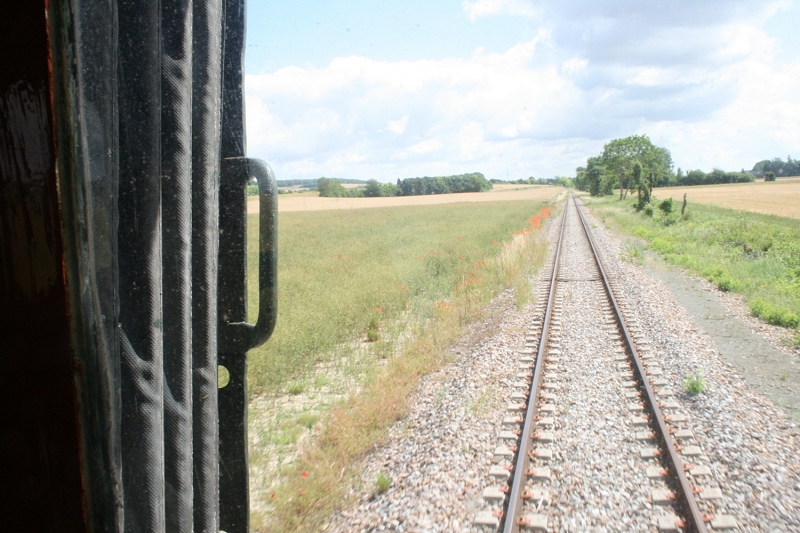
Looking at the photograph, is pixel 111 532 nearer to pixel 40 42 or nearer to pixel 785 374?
pixel 40 42

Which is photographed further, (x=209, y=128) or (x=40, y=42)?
(x=209, y=128)

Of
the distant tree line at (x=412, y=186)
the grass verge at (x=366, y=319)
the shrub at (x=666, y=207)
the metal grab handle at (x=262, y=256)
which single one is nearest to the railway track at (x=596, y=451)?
the grass verge at (x=366, y=319)

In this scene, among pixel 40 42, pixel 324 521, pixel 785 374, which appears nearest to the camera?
pixel 40 42

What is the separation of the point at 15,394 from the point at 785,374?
8263 millimetres

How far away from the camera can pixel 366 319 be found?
10.1 m

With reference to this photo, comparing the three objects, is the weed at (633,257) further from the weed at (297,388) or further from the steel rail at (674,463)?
the weed at (297,388)

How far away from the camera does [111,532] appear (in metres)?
0.98

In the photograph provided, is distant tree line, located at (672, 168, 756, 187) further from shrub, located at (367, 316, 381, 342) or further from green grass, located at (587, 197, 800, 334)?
shrub, located at (367, 316, 381, 342)

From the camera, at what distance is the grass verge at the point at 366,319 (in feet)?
15.1

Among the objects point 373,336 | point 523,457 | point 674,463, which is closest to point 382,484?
point 523,457

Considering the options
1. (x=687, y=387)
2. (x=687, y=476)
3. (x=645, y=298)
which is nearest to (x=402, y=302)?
(x=645, y=298)

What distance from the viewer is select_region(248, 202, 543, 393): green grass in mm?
8055

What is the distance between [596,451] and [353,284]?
8512 mm

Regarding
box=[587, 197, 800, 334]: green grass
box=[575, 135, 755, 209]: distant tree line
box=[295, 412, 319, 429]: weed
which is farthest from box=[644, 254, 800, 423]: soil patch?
box=[575, 135, 755, 209]: distant tree line
